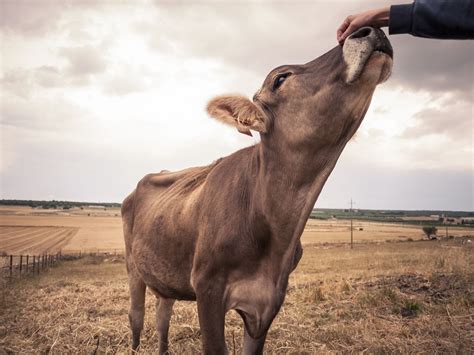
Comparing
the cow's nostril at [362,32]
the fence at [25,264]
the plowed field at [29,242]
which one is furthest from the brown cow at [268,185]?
the plowed field at [29,242]

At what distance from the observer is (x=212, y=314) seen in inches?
121

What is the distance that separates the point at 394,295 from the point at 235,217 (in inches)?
236

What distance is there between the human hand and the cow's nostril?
4cm

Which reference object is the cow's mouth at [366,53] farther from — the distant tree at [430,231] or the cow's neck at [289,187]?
the distant tree at [430,231]

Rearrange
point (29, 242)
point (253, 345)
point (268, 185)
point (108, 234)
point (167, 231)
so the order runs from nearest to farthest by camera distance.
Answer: point (268, 185), point (253, 345), point (167, 231), point (29, 242), point (108, 234)

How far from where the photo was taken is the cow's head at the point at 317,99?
2393 millimetres

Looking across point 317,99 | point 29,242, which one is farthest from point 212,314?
point 29,242

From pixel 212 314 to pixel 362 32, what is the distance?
2410mm

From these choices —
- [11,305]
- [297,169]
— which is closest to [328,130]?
[297,169]

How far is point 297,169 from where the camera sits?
2.85m

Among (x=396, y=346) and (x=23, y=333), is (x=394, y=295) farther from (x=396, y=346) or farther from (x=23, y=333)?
(x=23, y=333)

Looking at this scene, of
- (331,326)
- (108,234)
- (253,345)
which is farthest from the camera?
(108,234)

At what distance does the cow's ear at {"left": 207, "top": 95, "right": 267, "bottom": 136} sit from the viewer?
2.95 meters

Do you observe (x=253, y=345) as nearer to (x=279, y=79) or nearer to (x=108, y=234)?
(x=279, y=79)
